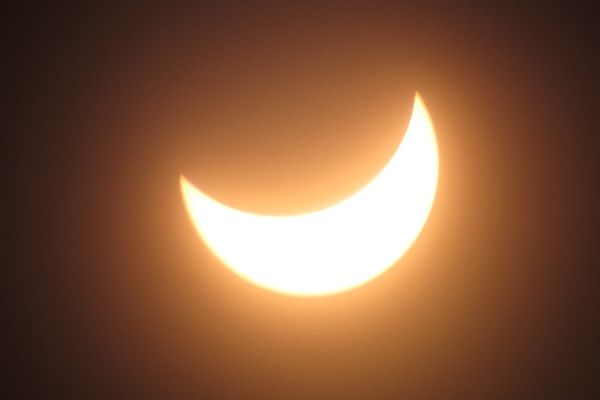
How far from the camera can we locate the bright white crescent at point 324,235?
4.86 ft

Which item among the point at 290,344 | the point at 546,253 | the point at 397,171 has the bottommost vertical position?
the point at 290,344

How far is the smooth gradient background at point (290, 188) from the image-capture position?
4.63ft

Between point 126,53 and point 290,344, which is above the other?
point 126,53

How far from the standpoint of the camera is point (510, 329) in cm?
155

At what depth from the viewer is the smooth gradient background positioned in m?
1.41

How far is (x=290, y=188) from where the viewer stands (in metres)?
1.48

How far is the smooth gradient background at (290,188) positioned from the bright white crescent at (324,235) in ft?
0.09

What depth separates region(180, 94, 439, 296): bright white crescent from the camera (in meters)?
1.48

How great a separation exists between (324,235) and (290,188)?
0.13 m

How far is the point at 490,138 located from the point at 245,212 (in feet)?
1.73

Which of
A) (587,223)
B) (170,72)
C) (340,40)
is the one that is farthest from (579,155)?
(170,72)

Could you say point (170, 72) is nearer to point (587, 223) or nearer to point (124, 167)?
point (124, 167)

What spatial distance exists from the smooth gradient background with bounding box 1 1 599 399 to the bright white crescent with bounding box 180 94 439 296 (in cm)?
3

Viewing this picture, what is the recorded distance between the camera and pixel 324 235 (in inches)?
59.9
